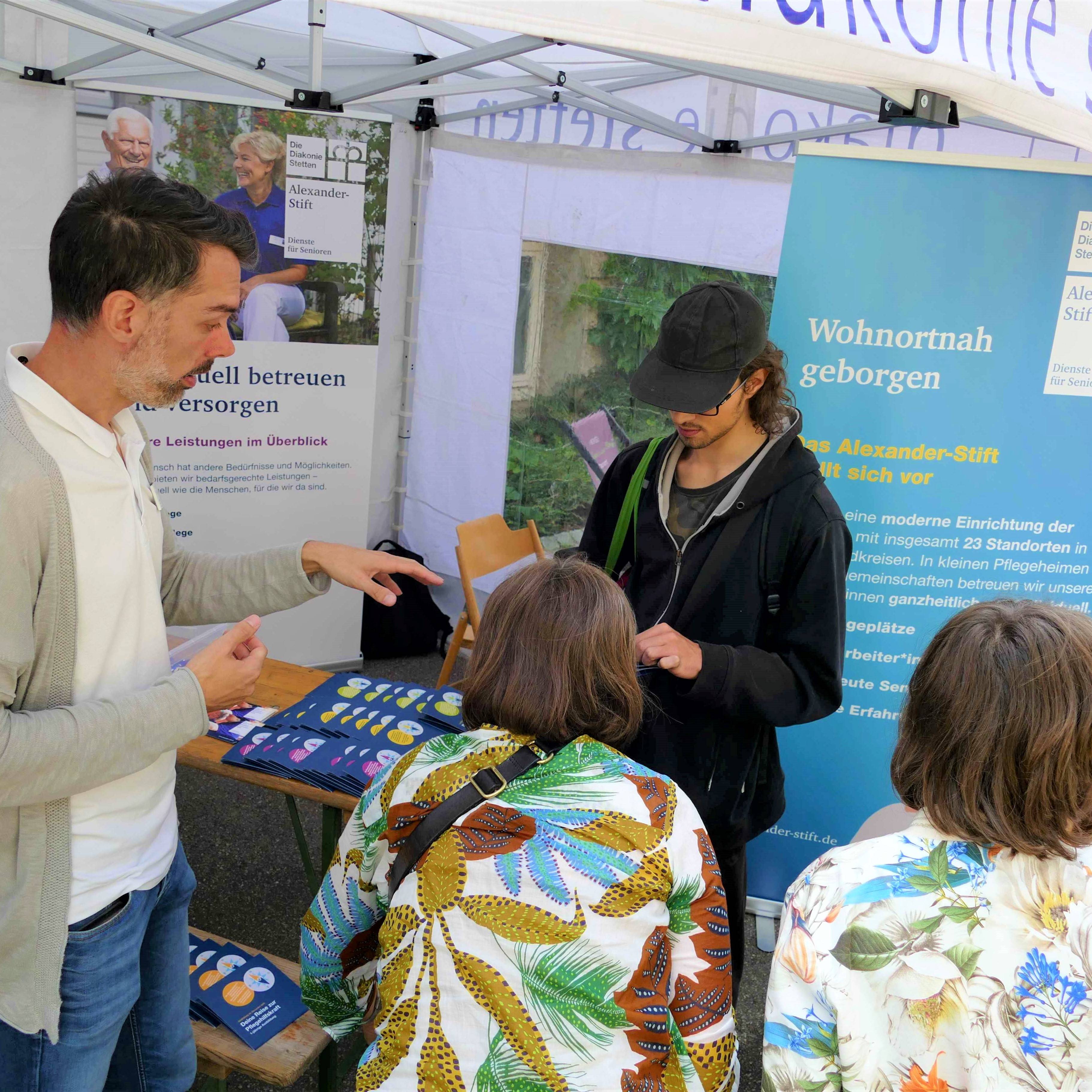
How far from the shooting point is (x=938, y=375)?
2496mm

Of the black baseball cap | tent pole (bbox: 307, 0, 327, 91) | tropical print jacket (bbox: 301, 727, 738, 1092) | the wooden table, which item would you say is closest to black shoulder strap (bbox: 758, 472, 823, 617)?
the black baseball cap

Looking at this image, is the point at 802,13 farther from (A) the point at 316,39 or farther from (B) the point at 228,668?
(A) the point at 316,39

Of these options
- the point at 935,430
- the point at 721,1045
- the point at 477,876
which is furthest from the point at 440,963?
the point at 935,430

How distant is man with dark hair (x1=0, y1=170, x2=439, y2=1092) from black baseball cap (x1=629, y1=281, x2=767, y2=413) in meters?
0.84

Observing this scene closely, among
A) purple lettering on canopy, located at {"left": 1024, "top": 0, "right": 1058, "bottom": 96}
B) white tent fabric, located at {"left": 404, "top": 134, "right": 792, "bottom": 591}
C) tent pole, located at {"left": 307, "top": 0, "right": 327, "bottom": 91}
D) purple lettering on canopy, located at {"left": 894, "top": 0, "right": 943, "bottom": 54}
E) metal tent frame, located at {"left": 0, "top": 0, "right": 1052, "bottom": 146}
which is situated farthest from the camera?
white tent fabric, located at {"left": 404, "top": 134, "right": 792, "bottom": 591}

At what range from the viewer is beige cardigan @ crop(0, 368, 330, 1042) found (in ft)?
4.02

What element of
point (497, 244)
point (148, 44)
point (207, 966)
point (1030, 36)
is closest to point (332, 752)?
point (207, 966)

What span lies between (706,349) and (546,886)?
1.12 m

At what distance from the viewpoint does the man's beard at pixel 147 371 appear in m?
1.36

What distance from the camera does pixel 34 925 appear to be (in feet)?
4.34

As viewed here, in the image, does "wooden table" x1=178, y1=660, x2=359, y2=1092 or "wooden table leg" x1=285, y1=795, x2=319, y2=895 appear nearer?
"wooden table" x1=178, y1=660, x2=359, y2=1092

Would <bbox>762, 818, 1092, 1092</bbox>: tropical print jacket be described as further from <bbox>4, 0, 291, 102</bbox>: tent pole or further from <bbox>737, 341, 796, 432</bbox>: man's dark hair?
<bbox>4, 0, 291, 102</bbox>: tent pole

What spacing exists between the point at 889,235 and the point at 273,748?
1924 mm

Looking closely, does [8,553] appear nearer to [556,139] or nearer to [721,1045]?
[721,1045]
